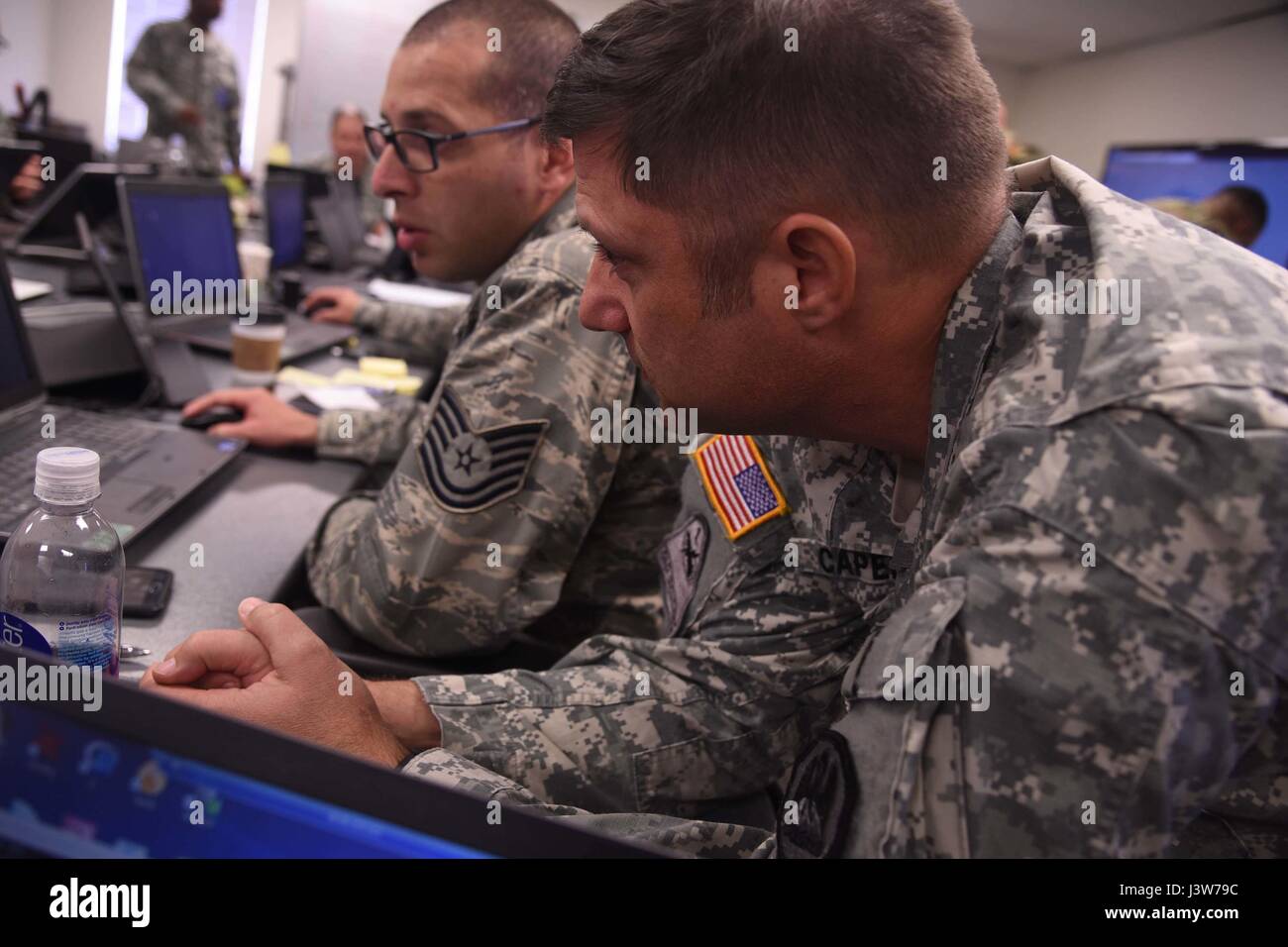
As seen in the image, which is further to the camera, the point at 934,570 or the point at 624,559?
the point at 624,559

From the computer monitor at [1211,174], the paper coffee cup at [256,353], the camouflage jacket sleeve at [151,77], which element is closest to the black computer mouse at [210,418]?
the paper coffee cup at [256,353]

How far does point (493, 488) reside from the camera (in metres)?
1.10

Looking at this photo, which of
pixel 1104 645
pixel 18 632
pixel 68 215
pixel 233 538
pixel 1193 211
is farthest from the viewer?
pixel 1193 211

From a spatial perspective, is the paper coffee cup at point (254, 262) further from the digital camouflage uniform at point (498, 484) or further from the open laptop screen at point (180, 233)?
the digital camouflage uniform at point (498, 484)

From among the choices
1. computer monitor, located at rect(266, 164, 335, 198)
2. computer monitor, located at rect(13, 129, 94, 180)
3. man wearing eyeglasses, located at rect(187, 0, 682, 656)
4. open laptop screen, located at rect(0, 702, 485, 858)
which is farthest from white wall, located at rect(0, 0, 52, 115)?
open laptop screen, located at rect(0, 702, 485, 858)

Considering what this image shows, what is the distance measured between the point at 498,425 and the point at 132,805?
787mm

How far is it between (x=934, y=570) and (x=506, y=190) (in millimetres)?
993

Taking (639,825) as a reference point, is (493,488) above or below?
above

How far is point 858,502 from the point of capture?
2.92ft

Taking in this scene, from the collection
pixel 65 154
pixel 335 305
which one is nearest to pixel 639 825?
pixel 335 305

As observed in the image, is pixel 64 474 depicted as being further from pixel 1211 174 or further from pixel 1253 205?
pixel 1211 174
